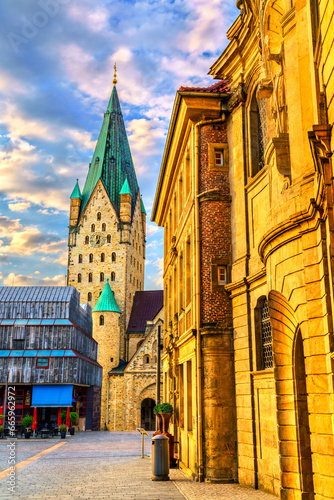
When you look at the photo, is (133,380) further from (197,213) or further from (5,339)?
(197,213)

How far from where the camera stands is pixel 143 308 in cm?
7794

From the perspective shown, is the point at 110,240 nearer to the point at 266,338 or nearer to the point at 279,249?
the point at 266,338

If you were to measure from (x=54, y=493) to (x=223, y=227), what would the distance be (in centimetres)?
823

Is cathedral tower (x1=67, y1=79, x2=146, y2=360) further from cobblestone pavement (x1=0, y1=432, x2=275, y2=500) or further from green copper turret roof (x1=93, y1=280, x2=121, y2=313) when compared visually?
cobblestone pavement (x1=0, y1=432, x2=275, y2=500)

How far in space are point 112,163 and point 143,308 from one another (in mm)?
23389

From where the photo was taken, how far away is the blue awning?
4184 centimetres

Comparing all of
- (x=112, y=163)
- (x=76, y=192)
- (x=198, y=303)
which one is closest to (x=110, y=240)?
(x=76, y=192)

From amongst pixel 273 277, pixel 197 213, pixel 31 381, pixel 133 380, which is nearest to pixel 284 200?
pixel 273 277

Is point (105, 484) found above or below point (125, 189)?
below

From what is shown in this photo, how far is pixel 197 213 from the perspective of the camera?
53.0 ft

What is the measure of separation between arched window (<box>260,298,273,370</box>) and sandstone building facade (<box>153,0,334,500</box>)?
1.8 inches

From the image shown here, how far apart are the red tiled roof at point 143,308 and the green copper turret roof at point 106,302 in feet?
17.1

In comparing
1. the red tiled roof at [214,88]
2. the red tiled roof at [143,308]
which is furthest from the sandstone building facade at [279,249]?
the red tiled roof at [143,308]

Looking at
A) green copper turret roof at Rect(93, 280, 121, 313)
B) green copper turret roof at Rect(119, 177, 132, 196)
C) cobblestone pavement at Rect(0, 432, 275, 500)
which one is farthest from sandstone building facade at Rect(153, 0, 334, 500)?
green copper turret roof at Rect(119, 177, 132, 196)
